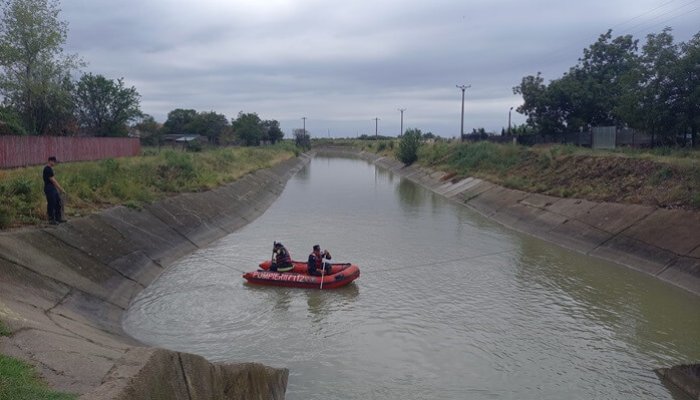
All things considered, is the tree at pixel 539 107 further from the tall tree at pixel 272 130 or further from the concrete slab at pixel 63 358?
the tall tree at pixel 272 130

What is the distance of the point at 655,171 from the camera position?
27.4 m

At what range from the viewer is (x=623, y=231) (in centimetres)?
2383

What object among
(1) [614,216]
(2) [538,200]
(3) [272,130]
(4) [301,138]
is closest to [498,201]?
(2) [538,200]

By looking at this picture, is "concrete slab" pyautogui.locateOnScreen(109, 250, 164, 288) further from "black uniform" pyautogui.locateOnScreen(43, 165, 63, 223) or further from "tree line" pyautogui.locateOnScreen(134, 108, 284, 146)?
"tree line" pyautogui.locateOnScreen(134, 108, 284, 146)

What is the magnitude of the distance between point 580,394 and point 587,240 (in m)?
15.1

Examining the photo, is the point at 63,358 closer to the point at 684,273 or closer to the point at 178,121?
the point at 684,273

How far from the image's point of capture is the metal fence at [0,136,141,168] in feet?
83.6

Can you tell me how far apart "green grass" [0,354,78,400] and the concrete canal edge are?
11193 millimetres

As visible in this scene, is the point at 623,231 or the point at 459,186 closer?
the point at 623,231

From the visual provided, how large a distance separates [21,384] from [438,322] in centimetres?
1089

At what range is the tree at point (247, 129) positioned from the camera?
4156 inches

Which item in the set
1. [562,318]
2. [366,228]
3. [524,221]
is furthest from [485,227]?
[562,318]

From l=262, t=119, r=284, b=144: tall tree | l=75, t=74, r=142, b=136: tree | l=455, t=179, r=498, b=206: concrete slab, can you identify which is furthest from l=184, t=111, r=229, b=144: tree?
l=455, t=179, r=498, b=206: concrete slab

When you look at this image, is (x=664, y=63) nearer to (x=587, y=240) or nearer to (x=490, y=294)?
(x=587, y=240)
